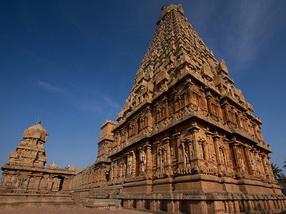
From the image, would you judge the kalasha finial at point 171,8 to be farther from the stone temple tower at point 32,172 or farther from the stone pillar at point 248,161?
the stone temple tower at point 32,172

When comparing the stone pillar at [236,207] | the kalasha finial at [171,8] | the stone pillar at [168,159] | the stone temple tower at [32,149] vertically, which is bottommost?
the stone pillar at [236,207]

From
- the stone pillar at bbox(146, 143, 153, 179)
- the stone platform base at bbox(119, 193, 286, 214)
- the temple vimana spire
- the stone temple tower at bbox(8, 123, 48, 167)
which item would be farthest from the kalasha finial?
the stone temple tower at bbox(8, 123, 48, 167)

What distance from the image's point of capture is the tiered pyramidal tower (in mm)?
12125

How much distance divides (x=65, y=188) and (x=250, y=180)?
128 feet

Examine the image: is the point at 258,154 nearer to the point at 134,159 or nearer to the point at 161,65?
the point at 134,159

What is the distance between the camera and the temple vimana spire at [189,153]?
12.2 m

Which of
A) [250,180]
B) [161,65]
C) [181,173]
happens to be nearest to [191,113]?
[181,173]

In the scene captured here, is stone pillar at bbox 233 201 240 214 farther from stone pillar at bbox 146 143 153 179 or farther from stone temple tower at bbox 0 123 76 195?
stone temple tower at bbox 0 123 76 195

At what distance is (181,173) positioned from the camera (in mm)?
12938

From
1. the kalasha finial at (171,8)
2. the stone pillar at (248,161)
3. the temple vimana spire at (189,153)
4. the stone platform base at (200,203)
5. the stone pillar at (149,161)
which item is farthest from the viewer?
the kalasha finial at (171,8)

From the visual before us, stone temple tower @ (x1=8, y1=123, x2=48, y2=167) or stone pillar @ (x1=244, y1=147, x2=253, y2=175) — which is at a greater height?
stone temple tower @ (x1=8, y1=123, x2=48, y2=167)

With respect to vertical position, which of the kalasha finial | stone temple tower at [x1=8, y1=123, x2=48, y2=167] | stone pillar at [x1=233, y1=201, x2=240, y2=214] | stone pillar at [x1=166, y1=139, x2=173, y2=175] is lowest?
stone pillar at [x1=233, y1=201, x2=240, y2=214]

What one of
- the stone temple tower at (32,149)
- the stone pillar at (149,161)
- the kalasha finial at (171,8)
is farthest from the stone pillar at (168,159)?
the stone temple tower at (32,149)

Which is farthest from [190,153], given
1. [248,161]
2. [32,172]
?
[32,172]
